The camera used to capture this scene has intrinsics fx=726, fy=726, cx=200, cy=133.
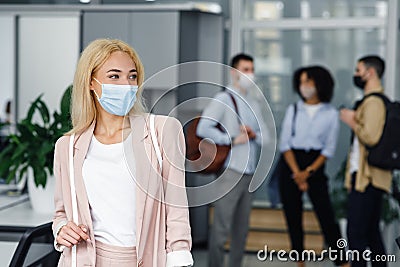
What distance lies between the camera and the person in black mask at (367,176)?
4.14 meters

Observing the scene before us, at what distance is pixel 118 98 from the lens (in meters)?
2.17

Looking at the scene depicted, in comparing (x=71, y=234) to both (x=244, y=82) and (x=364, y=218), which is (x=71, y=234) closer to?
(x=244, y=82)

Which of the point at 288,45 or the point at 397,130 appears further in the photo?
the point at 288,45

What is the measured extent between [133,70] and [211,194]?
50 cm

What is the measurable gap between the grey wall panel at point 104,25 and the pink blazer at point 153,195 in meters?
3.68

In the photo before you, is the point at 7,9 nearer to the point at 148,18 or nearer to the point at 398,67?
the point at 148,18

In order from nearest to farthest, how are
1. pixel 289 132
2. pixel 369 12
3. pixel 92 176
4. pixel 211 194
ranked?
pixel 92 176 < pixel 211 194 < pixel 289 132 < pixel 369 12

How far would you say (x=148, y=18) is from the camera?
5.71 metres

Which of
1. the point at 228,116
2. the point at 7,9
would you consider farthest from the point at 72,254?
the point at 7,9

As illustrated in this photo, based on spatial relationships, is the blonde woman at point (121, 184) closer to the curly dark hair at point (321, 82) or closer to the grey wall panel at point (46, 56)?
the curly dark hair at point (321, 82)

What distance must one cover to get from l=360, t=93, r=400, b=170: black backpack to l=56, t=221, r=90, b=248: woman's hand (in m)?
2.37

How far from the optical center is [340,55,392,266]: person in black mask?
414 centimetres

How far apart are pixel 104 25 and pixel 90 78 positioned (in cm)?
373

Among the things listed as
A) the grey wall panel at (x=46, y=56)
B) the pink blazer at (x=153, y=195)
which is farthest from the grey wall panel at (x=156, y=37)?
the pink blazer at (x=153, y=195)
